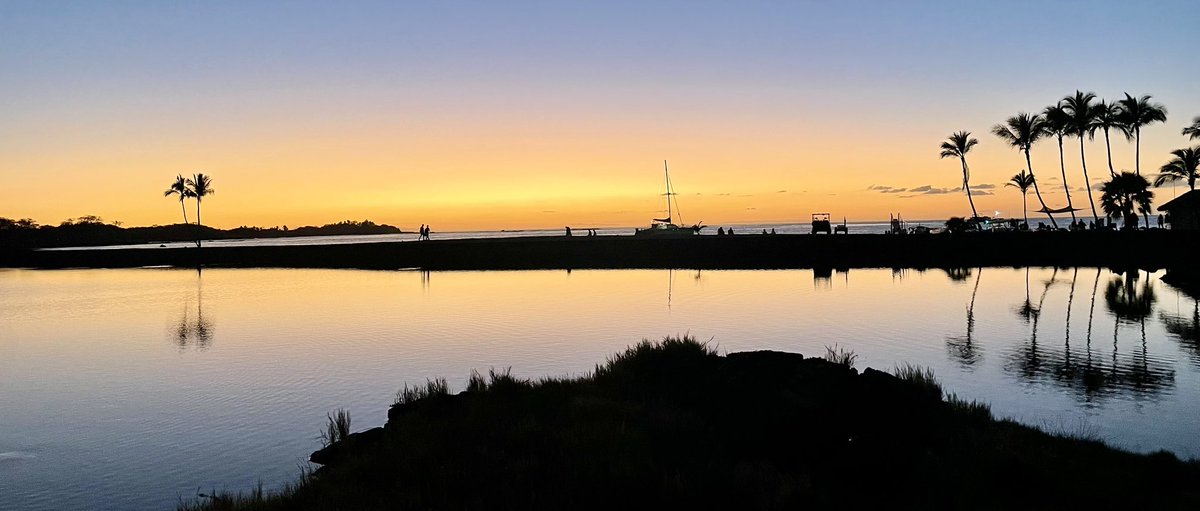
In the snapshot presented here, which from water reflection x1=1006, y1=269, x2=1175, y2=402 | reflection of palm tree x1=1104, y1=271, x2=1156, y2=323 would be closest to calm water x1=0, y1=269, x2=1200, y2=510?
water reflection x1=1006, y1=269, x2=1175, y2=402

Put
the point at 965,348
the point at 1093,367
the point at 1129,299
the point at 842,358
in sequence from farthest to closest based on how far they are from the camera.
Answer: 1. the point at 1129,299
2. the point at 965,348
3. the point at 1093,367
4. the point at 842,358

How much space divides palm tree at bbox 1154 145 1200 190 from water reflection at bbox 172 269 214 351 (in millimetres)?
76283

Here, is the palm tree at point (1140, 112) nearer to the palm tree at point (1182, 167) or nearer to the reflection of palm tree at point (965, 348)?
the palm tree at point (1182, 167)

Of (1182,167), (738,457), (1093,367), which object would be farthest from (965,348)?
(1182,167)

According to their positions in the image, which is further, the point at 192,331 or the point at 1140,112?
the point at 1140,112

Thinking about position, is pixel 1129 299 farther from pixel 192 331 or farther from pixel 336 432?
pixel 192 331

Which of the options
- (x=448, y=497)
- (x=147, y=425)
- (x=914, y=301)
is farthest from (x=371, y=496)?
(x=914, y=301)

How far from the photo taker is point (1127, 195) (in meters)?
68.1

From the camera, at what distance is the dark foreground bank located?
57.5m

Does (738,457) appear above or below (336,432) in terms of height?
above

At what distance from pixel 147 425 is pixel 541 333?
40.1 feet

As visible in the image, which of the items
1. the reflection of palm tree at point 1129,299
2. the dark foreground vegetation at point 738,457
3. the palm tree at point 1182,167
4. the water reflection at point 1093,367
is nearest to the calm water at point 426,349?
the water reflection at point 1093,367

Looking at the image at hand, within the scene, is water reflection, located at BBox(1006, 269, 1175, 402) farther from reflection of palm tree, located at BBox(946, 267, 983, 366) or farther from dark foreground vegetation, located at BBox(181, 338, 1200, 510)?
dark foreground vegetation, located at BBox(181, 338, 1200, 510)

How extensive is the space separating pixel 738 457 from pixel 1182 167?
262ft
